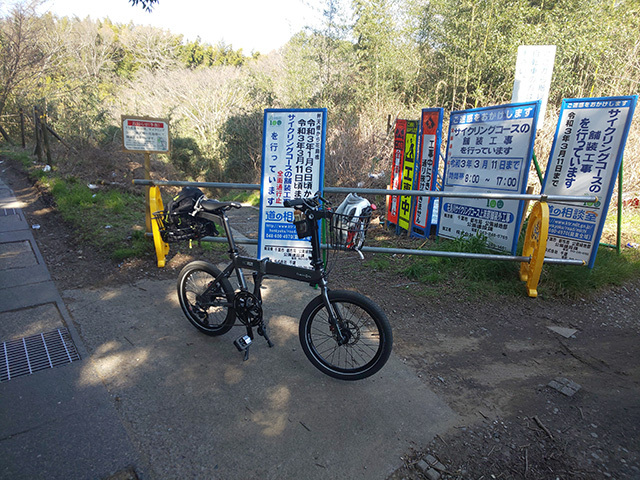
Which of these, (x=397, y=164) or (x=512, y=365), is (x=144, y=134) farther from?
(x=512, y=365)

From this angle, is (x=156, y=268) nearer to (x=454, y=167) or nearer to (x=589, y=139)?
(x=454, y=167)

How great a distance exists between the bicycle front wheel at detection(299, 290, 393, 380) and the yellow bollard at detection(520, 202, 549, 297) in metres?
2.33

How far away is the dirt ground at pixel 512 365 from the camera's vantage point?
227cm

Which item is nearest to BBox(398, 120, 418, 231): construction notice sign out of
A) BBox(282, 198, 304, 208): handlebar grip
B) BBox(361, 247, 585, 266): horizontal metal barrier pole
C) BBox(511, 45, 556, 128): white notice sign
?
BBox(511, 45, 556, 128): white notice sign

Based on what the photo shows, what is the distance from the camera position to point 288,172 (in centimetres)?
435

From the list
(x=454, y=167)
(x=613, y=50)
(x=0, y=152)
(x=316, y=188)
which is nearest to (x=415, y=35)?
(x=613, y=50)

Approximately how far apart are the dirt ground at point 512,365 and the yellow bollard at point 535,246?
0.71ft

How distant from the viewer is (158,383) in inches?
110

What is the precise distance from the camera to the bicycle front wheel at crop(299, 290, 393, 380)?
2.66 meters

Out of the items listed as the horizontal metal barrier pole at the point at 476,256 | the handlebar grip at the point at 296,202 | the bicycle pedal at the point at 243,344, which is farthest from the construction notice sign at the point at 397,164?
the bicycle pedal at the point at 243,344

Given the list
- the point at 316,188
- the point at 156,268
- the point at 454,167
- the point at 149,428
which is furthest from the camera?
the point at 454,167

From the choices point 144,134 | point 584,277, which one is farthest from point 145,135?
point 584,277

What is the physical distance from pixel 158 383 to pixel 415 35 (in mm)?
13599

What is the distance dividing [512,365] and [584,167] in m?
2.71
